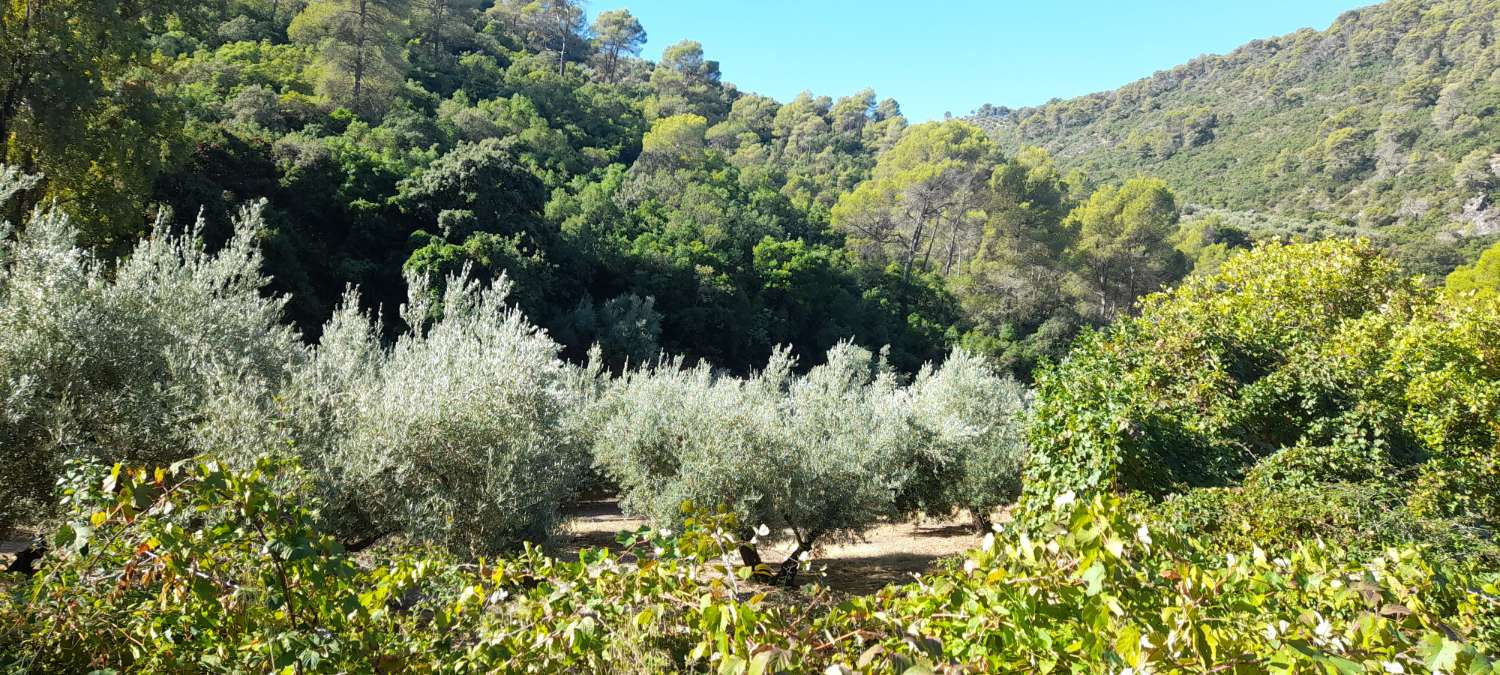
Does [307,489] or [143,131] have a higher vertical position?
[143,131]

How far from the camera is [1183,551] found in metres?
2.29

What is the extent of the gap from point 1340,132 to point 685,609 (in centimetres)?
7555

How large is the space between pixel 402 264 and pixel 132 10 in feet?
31.8

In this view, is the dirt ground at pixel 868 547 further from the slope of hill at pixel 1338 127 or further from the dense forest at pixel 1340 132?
the slope of hill at pixel 1338 127

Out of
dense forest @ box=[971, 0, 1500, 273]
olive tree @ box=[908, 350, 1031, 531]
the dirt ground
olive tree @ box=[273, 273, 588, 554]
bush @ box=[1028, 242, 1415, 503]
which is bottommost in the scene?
the dirt ground

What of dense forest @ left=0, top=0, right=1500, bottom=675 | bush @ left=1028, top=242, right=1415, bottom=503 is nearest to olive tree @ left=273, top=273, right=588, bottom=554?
dense forest @ left=0, top=0, right=1500, bottom=675

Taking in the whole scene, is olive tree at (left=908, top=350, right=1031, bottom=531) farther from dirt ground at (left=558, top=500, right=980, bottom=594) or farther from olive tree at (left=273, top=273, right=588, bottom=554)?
olive tree at (left=273, top=273, right=588, bottom=554)

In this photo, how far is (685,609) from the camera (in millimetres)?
2783

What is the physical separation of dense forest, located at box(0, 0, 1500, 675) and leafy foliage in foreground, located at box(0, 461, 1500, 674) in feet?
0.07

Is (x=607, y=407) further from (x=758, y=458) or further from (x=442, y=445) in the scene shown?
(x=442, y=445)

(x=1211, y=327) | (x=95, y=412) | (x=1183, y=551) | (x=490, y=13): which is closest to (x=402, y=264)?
(x=95, y=412)

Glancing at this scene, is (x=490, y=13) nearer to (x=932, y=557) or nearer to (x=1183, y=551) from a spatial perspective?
(x=932, y=557)

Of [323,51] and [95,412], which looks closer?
[95,412]

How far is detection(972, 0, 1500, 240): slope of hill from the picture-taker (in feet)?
164
